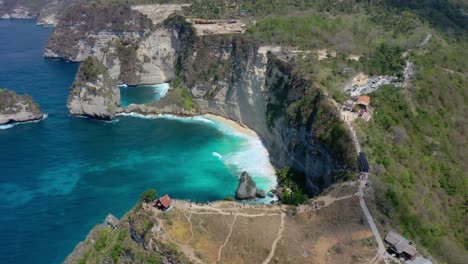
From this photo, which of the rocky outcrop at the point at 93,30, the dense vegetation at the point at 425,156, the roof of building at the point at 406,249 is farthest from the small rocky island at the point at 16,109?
the roof of building at the point at 406,249

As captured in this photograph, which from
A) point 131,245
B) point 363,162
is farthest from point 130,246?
point 363,162

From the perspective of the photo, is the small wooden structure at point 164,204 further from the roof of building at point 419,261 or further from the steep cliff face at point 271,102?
the roof of building at point 419,261

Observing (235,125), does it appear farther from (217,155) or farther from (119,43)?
(119,43)

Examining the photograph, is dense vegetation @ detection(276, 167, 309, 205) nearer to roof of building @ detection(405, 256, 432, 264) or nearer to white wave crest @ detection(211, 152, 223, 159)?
white wave crest @ detection(211, 152, 223, 159)

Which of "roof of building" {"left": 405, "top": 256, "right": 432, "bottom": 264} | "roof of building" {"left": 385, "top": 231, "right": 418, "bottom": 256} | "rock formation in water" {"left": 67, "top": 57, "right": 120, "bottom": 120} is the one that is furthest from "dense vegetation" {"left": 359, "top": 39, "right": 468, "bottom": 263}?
"rock formation in water" {"left": 67, "top": 57, "right": 120, "bottom": 120}

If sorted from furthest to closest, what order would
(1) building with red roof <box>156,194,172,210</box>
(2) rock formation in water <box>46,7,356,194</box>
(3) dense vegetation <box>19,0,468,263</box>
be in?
(2) rock formation in water <box>46,7,356,194</box> → (3) dense vegetation <box>19,0,468,263</box> → (1) building with red roof <box>156,194,172,210</box>

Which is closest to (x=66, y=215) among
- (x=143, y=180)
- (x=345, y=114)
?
(x=143, y=180)
